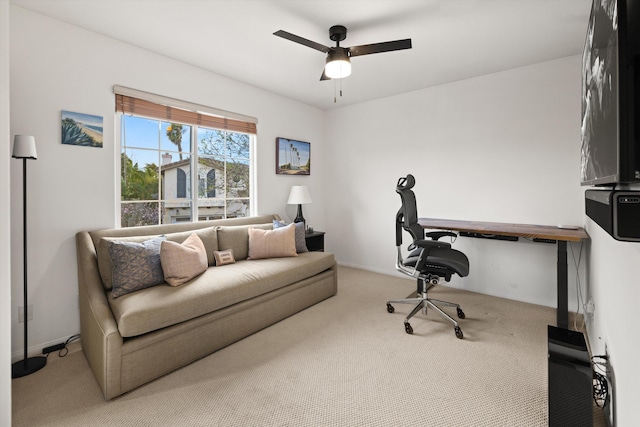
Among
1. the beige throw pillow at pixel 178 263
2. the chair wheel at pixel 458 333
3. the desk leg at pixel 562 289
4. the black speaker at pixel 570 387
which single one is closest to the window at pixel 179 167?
the beige throw pillow at pixel 178 263

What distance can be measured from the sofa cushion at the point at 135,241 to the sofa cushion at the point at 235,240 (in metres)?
0.06

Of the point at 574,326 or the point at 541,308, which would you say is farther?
the point at 541,308

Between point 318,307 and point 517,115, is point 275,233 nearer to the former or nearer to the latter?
point 318,307

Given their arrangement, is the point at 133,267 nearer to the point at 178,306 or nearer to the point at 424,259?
the point at 178,306

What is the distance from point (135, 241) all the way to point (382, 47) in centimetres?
251

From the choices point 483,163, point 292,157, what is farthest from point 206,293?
point 483,163

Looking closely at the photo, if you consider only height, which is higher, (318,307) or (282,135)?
(282,135)

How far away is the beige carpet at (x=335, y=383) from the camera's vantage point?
1634mm

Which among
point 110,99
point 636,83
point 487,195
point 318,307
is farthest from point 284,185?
point 636,83

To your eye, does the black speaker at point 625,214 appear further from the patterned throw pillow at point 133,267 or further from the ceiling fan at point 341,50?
the patterned throw pillow at point 133,267

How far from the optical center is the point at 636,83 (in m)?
0.60

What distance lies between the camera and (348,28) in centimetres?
249

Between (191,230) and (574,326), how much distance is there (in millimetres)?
3743

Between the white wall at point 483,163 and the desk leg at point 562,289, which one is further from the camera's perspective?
the white wall at point 483,163
